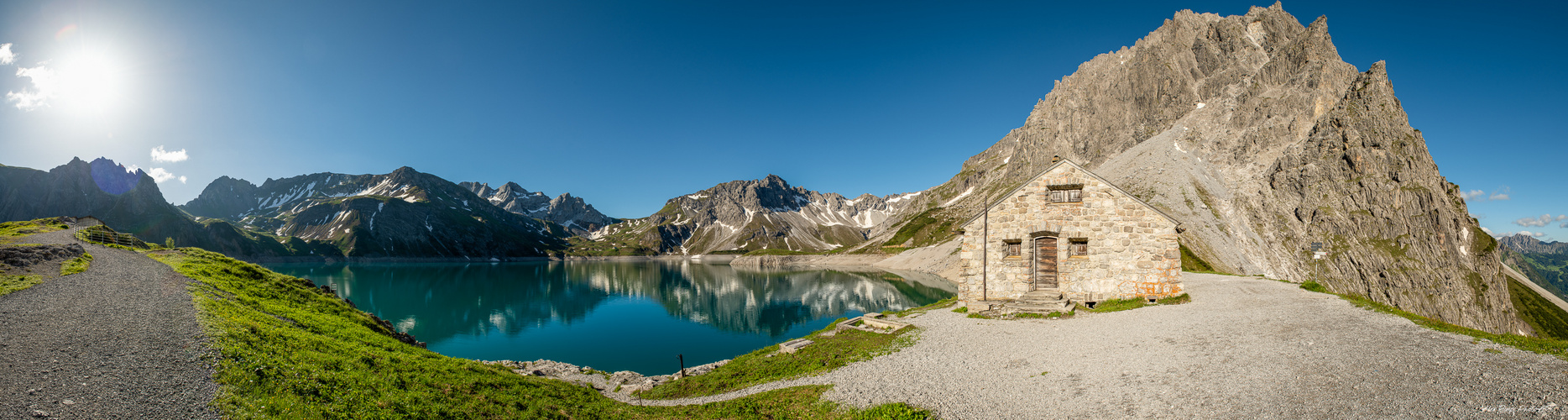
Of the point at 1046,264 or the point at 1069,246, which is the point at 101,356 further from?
the point at 1069,246

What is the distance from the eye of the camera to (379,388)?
12375 mm

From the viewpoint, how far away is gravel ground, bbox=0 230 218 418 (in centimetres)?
909

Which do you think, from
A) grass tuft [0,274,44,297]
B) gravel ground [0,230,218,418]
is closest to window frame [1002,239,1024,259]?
gravel ground [0,230,218,418]

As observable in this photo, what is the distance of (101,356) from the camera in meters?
11.7

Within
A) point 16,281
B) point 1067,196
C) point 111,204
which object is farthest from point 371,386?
point 111,204

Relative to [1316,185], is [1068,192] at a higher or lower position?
lower

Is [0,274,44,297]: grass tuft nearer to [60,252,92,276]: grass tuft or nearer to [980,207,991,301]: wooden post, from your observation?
[60,252,92,276]: grass tuft

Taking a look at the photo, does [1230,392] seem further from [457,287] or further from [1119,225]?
[457,287]

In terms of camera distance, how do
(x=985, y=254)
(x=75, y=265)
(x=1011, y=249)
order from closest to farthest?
(x=75, y=265), (x=1011, y=249), (x=985, y=254)

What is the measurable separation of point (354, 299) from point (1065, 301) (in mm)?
89215

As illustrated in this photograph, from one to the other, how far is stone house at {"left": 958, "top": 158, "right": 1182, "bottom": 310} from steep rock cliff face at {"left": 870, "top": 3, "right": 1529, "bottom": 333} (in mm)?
48101

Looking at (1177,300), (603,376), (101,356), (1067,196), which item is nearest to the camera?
(101,356)

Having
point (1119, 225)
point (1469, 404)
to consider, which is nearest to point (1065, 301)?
point (1119, 225)

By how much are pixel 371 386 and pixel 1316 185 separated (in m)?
137
